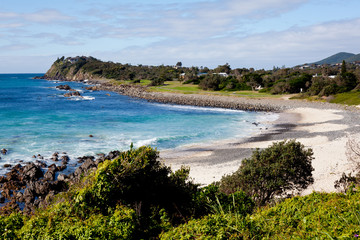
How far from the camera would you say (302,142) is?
2888 centimetres

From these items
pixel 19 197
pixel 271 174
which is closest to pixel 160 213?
pixel 271 174

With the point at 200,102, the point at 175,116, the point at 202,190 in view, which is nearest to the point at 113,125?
the point at 175,116

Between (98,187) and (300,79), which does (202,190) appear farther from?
(300,79)

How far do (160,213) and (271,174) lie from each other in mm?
6769

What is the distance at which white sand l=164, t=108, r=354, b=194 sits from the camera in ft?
60.8

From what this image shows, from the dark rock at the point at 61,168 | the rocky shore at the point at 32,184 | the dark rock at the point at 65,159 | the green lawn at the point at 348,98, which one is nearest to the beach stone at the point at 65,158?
the dark rock at the point at 65,159

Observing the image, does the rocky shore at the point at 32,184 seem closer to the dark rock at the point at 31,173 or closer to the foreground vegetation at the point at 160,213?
the dark rock at the point at 31,173

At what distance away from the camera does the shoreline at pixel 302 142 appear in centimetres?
2002

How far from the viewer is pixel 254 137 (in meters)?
33.1

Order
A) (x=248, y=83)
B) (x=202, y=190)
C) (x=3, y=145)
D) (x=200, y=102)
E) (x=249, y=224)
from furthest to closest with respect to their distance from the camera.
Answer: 1. (x=248, y=83)
2. (x=200, y=102)
3. (x=3, y=145)
4. (x=202, y=190)
5. (x=249, y=224)

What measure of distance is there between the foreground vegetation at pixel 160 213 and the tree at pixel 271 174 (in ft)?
2.82

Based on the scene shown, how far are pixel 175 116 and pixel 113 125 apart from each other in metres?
12.6

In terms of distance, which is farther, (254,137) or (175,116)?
(175,116)

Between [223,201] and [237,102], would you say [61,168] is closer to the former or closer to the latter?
[223,201]
